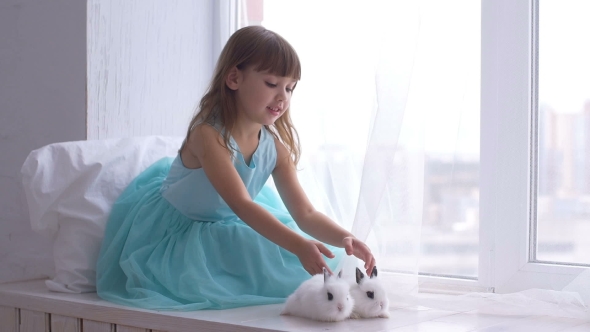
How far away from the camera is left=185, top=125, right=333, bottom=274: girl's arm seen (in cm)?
120

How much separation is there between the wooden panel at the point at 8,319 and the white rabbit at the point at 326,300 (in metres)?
0.64

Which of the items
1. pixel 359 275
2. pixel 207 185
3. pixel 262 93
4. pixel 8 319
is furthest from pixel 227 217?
pixel 8 319

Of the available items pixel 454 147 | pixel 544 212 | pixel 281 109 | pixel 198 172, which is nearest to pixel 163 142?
pixel 198 172

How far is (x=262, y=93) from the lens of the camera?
136 centimetres

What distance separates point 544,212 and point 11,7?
137 centimetres

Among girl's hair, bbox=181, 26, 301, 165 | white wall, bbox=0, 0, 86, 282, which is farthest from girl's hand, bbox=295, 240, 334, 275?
white wall, bbox=0, 0, 86, 282

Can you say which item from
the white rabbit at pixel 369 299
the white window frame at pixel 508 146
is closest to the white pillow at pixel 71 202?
the white rabbit at pixel 369 299

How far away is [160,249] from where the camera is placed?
1387 mm

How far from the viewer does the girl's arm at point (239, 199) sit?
3.92 feet

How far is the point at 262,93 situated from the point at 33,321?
0.64 meters

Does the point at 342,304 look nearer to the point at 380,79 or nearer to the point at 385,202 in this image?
the point at 385,202

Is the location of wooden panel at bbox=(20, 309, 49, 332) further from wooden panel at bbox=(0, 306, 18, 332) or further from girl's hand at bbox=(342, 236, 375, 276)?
girl's hand at bbox=(342, 236, 375, 276)

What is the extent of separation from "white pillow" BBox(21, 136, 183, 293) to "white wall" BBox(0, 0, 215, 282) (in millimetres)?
195

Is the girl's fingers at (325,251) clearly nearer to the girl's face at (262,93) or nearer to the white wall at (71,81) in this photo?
the girl's face at (262,93)
